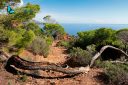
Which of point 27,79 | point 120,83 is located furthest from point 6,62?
point 120,83

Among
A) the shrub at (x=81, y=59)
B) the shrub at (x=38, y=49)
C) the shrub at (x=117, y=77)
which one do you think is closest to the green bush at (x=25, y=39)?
the shrub at (x=81, y=59)

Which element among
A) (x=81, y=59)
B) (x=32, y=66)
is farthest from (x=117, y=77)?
(x=32, y=66)

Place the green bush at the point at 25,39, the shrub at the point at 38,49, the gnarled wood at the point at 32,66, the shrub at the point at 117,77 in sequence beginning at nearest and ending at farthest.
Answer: the shrub at the point at 117,77 → the gnarled wood at the point at 32,66 → the green bush at the point at 25,39 → the shrub at the point at 38,49

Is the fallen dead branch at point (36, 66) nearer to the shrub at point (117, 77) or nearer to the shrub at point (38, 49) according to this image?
the shrub at point (117, 77)

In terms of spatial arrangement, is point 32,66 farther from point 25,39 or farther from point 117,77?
point 117,77

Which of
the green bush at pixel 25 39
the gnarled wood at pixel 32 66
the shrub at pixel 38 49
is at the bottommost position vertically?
the shrub at pixel 38 49

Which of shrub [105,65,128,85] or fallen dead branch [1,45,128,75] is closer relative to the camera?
shrub [105,65,128,85]

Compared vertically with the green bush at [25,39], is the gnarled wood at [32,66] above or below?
below

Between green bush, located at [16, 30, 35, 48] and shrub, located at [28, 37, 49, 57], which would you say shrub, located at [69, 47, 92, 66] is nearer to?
green bush, located at [16, 30, 35, 48]

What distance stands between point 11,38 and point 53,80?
251 centimetres

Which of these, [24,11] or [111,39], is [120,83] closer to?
[24,11]

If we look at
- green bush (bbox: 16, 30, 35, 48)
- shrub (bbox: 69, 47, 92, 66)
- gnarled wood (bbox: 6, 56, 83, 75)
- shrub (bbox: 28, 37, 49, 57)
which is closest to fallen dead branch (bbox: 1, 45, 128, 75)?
gnarled wood (bbox: 6, 56, 83, 75)

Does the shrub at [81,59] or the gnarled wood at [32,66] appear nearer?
the gnarled wood at [32,66]

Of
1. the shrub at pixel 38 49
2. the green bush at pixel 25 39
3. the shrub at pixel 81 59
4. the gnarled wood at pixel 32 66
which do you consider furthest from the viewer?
the shrub at pixel 38 49
